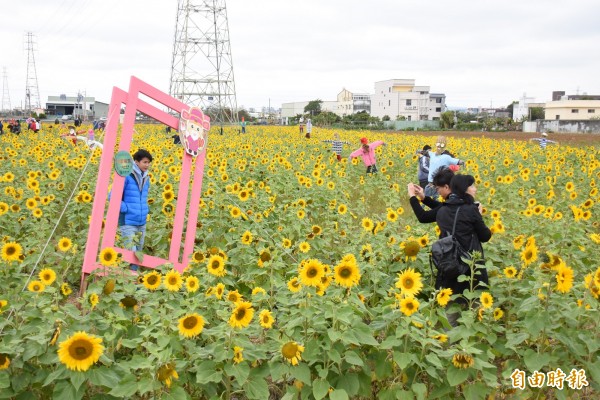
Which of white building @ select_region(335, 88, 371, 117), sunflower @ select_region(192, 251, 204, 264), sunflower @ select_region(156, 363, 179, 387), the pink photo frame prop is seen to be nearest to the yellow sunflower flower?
sunflower @ select_region(192, 251, 204, 264)

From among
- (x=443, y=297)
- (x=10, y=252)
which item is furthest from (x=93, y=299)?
(x=443, y=297)

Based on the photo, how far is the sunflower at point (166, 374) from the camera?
2516 mm

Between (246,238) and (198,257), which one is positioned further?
(246,238)

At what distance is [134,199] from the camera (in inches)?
208

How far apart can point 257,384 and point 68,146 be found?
514 inches

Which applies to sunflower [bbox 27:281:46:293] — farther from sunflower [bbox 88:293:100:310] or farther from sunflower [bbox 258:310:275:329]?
sunflower [bbox 258:310:275:329]

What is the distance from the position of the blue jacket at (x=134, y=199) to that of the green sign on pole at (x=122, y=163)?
564 mm

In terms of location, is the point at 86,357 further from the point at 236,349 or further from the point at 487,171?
the point at 487,171

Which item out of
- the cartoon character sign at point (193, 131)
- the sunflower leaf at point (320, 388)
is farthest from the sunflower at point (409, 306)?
the cartoon character sign at point (193, 131)

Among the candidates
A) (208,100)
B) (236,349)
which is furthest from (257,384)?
(208,100)

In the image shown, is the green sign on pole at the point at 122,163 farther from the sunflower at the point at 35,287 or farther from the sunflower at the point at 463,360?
the sunflower at the point at 463,360

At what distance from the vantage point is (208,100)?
125ft

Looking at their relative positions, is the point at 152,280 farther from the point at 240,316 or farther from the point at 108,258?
the point at 240,316

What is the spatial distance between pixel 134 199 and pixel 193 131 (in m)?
0.86
